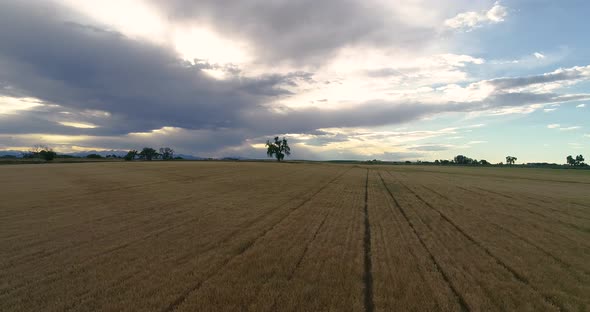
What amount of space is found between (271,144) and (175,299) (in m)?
132

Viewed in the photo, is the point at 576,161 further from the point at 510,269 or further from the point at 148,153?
the point at 148,153

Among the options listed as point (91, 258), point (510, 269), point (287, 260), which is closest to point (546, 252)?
point (510, 269)

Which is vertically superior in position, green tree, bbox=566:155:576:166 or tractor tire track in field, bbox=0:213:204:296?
green tree, bbox=566:155:576:166

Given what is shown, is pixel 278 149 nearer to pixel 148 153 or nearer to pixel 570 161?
pixel 148 153

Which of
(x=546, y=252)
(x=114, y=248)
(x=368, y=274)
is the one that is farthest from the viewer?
(x=546, y=252)

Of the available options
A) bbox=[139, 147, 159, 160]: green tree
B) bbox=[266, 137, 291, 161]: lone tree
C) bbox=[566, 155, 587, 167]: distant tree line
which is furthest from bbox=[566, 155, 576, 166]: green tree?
bbox=[139, 147, 159, 160]: green tree

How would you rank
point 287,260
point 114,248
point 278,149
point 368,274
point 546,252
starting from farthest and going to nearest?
1. point 278,149
2. point 546,252
3. point 114,248
4. point 287,260
5. point 368,274

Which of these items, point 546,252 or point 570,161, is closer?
point 546,252

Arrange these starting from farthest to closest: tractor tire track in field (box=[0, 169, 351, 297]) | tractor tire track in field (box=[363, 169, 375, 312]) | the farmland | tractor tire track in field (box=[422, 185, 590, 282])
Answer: tractor tire track in field (box=[422, 185, 590, 282])
tractor tire track in field (box=[0, 169, 351, 297])
the farmland
tractor tire track in field (box=[363, 169, 375, 312])

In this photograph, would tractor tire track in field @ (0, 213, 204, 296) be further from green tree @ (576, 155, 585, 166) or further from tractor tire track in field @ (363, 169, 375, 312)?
green tree @ (576, 155, 585, 166)

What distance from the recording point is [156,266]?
26.1 ft

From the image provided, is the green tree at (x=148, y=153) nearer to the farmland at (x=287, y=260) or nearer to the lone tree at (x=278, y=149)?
the lone tree at (x=278, y=149)

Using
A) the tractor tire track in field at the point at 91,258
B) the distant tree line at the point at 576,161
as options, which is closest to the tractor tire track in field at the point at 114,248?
the tractor tire track in field at the point at 91,258

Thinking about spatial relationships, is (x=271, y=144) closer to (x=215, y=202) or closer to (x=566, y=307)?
(x=215, y=202)
